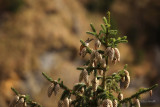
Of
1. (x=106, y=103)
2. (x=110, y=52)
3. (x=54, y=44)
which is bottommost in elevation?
(x=106, y=103)

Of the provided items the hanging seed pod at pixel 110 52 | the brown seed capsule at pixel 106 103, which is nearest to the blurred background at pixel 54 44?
the brown seed capsule at pixel 106 103

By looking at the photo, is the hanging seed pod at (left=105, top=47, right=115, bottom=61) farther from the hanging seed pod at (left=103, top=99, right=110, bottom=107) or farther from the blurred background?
the blurred background

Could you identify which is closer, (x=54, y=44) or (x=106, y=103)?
(x=106, y=103)

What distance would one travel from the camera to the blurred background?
16.0 meters

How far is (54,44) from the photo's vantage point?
57.0 ft

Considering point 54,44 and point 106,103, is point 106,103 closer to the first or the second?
point 106,103

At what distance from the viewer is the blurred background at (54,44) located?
16.0 metres

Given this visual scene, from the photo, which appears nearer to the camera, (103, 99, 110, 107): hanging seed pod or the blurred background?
(103, 99, 110, 107): hanging seed pod

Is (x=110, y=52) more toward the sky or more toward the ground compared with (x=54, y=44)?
more toward the ground

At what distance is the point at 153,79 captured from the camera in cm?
2066

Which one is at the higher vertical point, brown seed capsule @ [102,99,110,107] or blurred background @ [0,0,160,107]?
blurred background @ [0,0,160,107]

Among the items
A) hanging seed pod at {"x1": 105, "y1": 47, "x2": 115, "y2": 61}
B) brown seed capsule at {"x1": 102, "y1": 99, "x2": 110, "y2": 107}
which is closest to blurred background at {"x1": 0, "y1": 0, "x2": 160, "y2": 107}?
brown seed capsule at {"x1": 102, "y1": 99, "x2": 110, "y2": 107}

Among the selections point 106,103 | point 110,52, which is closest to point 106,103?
point 106,103

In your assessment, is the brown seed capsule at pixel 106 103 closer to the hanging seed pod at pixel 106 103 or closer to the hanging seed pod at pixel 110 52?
the hanging seed pod at pixel 106 103
